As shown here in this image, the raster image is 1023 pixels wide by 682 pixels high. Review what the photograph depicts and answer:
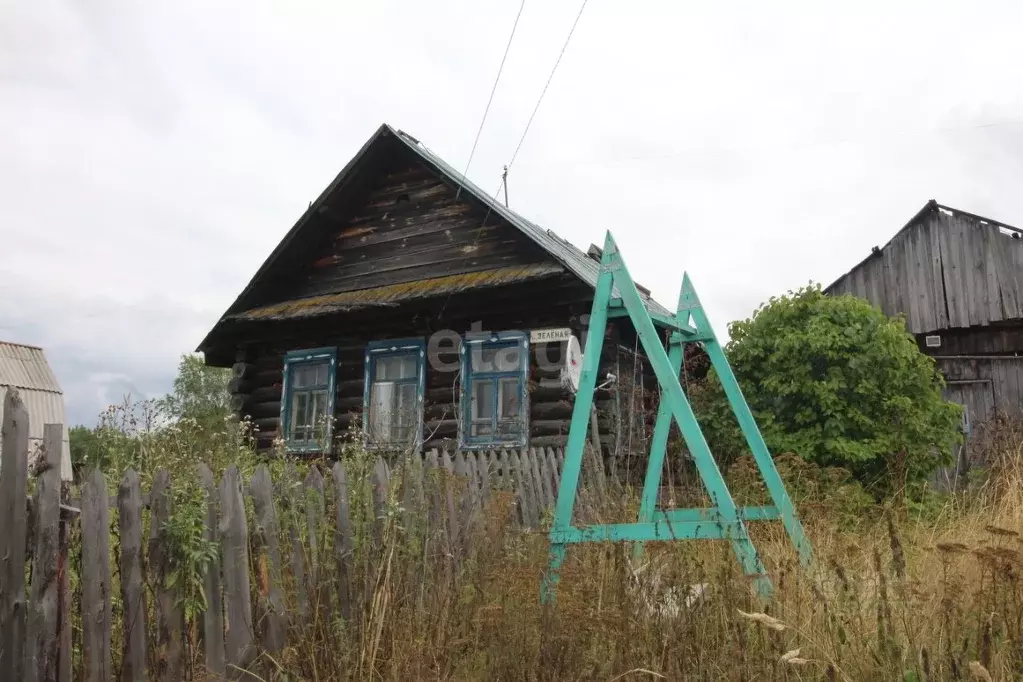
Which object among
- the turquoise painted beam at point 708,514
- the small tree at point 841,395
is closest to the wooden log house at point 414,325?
the small tree at point 841,395

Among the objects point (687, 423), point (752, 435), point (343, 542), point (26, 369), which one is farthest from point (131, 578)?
point (26, 369)

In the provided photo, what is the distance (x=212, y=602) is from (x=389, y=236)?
8.77 metres

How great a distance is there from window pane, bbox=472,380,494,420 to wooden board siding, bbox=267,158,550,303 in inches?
65.1

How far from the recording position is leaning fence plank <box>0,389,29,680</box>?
3166mm

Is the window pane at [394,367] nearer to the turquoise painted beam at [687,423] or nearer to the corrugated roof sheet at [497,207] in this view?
the corrugated roof sheet at [497,207]

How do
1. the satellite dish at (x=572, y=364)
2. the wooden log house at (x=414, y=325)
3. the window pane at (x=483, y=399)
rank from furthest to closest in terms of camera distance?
the window pane at (x=483, y=399) < the wooden log house at (x=414, y=325) < the satellite dish at (x=572, y=364)

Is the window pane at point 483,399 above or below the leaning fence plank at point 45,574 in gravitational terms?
above

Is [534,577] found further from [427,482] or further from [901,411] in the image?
[901,411]

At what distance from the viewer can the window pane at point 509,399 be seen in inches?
386

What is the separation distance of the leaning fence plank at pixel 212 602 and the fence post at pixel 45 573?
1.91 feet

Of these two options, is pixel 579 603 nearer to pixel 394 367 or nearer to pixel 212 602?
pixel 212 602

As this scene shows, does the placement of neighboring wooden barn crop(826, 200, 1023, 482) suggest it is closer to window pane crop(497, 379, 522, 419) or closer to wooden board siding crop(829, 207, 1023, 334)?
wooden board siding crop(829, 207, 1023, 334)

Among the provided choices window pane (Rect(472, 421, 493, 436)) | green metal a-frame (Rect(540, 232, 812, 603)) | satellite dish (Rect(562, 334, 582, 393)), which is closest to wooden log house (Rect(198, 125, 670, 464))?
window pane (Rect(472, 421, 493, 436))

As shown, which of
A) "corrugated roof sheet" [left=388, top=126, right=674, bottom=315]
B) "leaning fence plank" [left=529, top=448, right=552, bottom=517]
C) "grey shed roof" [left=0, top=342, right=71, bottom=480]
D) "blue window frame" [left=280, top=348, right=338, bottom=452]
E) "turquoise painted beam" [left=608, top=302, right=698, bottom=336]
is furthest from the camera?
"grey shed roof" [left=0, top=342, right=71, bottom=480]
